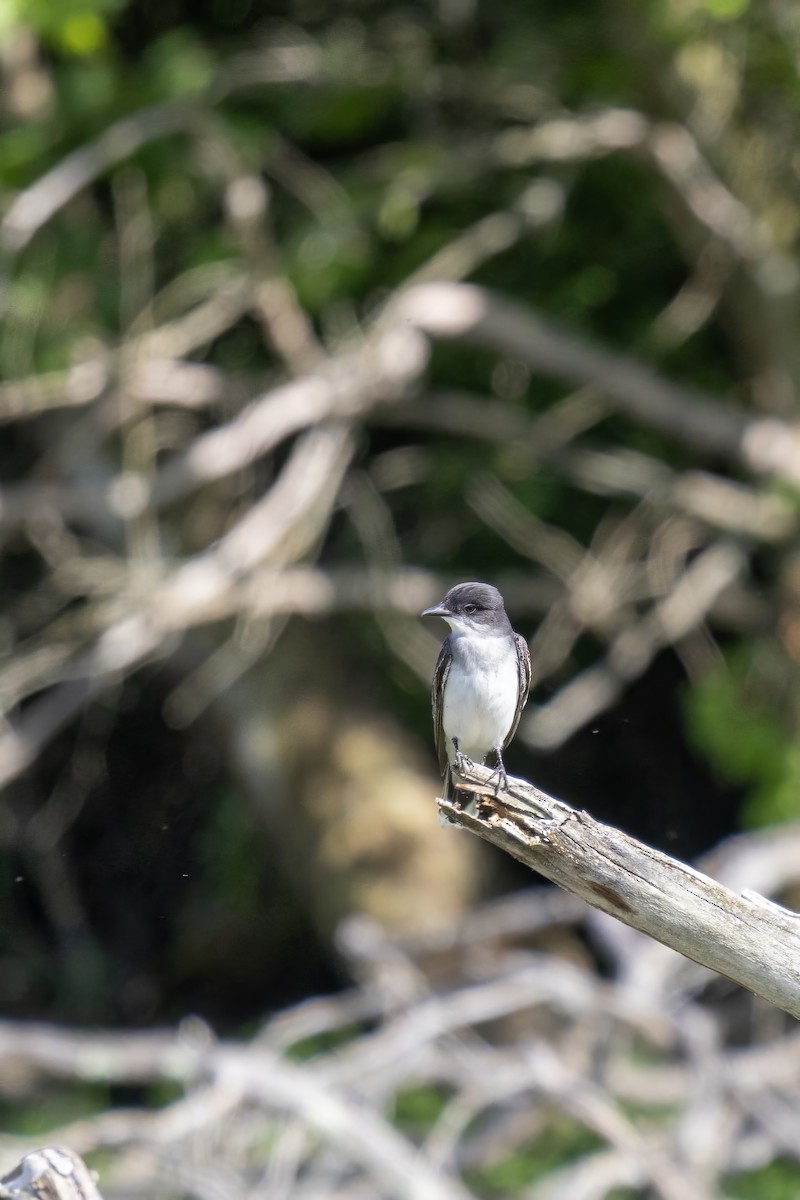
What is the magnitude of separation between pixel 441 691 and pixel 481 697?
0.35 metres

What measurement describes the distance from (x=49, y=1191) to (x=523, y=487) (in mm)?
7383

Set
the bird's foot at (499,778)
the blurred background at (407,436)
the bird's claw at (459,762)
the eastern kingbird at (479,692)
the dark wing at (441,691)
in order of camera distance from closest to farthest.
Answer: the bird's foot at (499,778) → the bird's claw at (459,762) → the eastern kingbird at (479,692) → the dark wing at (441,691) → the blurred background at (407,436)

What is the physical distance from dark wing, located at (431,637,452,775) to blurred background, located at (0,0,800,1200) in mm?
3417

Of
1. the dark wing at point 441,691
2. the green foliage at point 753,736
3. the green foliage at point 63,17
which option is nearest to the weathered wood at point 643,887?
the dark wing at point 441,691

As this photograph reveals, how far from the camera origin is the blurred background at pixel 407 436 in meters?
8.16

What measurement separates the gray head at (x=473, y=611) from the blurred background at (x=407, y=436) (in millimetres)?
4277

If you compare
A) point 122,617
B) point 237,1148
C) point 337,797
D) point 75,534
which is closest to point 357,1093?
point 237,1148

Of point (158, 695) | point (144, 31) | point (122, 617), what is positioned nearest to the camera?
point (122, 617)

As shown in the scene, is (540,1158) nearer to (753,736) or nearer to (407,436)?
(753,736)

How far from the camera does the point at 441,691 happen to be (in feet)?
11.9

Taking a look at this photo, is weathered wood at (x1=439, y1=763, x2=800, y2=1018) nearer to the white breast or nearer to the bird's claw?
the bird's claw

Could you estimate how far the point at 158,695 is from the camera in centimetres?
1125

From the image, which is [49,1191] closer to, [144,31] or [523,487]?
[523,487]

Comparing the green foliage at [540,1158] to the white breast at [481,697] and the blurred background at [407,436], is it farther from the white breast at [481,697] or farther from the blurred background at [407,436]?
the white breast at [481,697]
